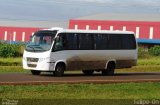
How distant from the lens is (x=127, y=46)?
29.5 m

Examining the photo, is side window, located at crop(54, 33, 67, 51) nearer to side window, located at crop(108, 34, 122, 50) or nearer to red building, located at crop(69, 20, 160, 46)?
side window, located at crop(108, 34, 122, 50)

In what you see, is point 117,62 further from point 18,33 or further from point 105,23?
point 18,33

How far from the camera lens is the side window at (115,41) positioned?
28541 mm

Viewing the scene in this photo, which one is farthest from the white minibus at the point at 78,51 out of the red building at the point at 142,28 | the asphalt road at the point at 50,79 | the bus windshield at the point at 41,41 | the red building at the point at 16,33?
the red building at the point at 16,33

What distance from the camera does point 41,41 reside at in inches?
993

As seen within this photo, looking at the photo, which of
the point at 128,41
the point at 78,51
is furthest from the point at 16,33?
the point at 78,51

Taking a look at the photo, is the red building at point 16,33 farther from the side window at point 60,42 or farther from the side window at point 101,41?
the side window at point 60,42

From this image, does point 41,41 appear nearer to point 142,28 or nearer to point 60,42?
point 60,42

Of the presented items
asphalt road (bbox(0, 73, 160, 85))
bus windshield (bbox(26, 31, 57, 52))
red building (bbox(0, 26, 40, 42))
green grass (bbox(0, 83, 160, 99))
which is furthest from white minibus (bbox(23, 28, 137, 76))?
red building (bbox(0, 26, 40, 42))

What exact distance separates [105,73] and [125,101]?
42.8ft

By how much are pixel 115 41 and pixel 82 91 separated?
11.2 m

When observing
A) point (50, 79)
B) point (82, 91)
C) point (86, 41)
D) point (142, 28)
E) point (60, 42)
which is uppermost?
point (142, 28)

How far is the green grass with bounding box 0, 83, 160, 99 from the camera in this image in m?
16.0

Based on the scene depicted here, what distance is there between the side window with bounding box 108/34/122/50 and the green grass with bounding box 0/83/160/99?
782 centimetres
